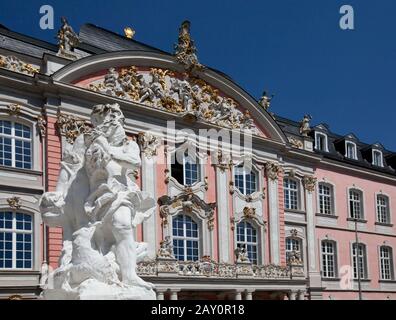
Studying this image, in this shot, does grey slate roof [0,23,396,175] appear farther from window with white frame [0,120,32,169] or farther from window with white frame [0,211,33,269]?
window with white frame [0,211,33,269]

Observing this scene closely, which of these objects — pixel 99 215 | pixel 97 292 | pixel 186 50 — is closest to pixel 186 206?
pixel 186 50

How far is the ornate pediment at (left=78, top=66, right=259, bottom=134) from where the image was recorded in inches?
1133

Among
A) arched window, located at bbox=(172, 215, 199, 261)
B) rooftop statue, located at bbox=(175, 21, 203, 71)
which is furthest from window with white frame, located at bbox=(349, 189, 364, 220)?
rooftop statue, located at bbox=(175, 21, 203, 71)

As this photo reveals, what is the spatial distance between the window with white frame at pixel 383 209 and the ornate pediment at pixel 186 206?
16027 millimetres

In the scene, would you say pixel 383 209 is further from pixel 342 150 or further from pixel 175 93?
pixel 175 93

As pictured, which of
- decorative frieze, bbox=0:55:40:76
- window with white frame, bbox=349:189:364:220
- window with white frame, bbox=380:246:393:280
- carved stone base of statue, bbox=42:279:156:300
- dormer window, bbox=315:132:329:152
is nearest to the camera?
carved stone base of statue, bbox=42:279:156:300

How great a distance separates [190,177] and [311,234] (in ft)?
31.2

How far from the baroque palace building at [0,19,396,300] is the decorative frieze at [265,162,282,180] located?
79 mm

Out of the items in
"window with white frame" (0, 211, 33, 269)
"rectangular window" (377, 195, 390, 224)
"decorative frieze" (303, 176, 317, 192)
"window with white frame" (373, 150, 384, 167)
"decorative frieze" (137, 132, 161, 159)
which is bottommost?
"window with white frame" (0, 211, 33, 269)

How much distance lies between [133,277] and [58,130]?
18.8 metres

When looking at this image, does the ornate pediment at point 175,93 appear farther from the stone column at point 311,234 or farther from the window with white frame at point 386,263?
the window with white frame at point 386,263

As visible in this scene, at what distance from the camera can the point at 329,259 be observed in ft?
128

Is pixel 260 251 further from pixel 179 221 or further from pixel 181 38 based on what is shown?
pixel 181 38
